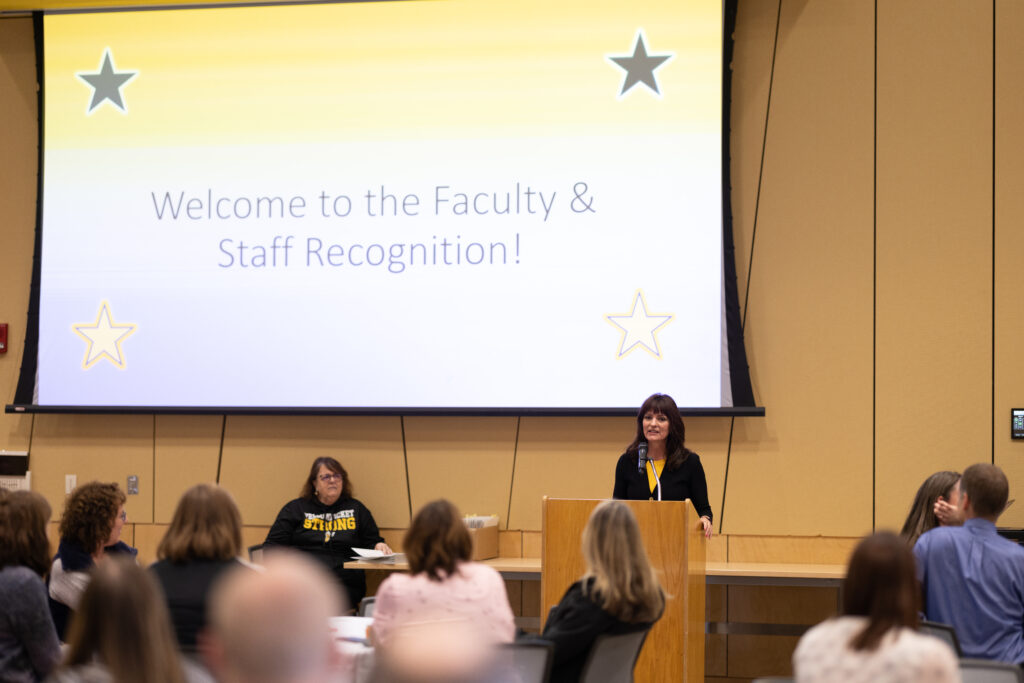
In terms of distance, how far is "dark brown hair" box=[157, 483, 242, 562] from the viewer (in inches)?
119

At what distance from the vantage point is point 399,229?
615cm

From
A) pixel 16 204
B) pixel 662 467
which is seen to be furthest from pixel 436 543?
pixel 16 204

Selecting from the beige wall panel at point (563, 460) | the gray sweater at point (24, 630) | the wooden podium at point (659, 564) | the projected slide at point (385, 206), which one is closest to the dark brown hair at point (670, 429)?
the wooden podium at point (659, 564)

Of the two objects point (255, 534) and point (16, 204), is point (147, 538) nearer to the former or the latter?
point (255, 534)

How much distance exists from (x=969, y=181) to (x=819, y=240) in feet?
2.81

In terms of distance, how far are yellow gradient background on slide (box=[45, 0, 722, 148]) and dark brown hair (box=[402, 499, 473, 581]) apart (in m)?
3.40

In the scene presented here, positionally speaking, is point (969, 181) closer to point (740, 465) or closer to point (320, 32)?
point (740, 465)

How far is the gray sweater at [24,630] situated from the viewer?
3.05 metres

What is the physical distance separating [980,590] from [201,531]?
8.49 feet

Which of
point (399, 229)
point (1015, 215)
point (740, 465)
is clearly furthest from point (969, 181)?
point (399, 229)

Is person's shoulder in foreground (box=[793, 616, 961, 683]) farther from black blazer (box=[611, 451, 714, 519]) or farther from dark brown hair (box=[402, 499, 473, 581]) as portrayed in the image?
black blazer (box=[611, 451, 714, 519])

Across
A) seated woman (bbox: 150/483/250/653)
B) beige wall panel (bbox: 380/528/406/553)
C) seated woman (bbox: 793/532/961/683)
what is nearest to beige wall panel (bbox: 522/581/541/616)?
beige wall panel (bbox: 380/528/406/553)

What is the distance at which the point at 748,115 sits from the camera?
19.5 ft

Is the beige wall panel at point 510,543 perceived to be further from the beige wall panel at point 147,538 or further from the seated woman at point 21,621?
the seated woman at point 21,621
